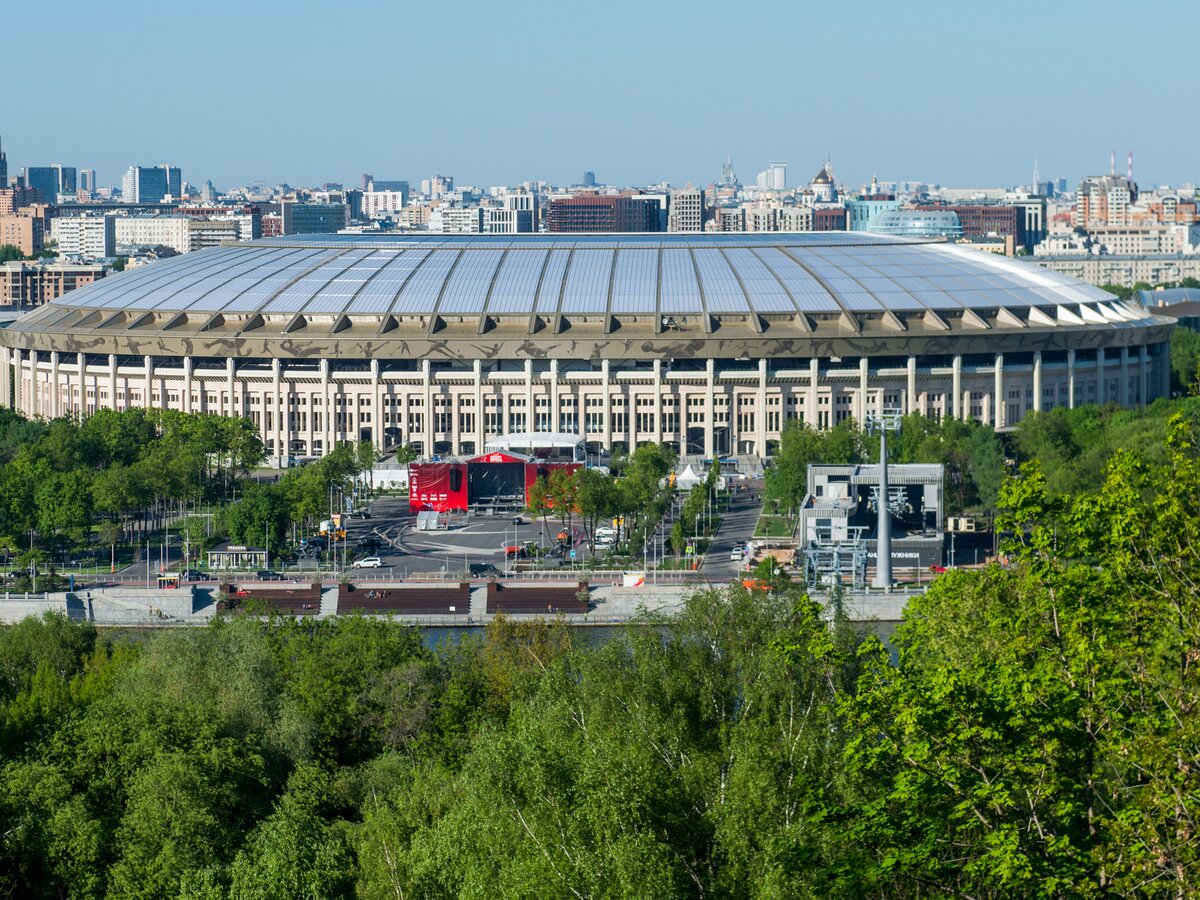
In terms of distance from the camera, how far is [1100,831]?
2058 cm

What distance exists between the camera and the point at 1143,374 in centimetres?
8738

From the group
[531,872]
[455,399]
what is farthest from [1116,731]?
[455,399]

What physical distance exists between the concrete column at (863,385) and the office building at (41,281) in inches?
3394

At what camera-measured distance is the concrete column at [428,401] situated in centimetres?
7938

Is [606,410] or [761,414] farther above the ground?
[606,410]

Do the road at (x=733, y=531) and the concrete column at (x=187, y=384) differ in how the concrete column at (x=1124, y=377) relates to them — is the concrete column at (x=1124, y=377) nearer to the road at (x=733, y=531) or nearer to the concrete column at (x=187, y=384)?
the road at (x=733, y=531)

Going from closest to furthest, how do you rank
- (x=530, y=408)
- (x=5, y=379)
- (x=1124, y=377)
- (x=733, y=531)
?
(x=733, y=531), (x=530, y=408), (x=1124, y=377), (x=5, y=379)

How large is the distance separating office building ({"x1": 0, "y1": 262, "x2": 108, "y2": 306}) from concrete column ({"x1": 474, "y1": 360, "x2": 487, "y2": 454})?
80464mm

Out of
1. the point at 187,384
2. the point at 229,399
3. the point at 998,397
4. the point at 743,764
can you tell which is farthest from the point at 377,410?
the point at 743,764

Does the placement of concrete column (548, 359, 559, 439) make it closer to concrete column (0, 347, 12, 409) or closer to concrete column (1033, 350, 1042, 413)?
concrete column (1033, 350, 1042, 413)

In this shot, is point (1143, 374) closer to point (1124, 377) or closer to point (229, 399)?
point (1124, 377)

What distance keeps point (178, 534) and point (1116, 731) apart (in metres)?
48.1

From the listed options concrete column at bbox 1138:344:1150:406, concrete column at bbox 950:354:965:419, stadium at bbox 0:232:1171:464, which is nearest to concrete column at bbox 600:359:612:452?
stadium at bbox 0:232:1171:464

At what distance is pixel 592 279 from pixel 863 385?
10.7 m
